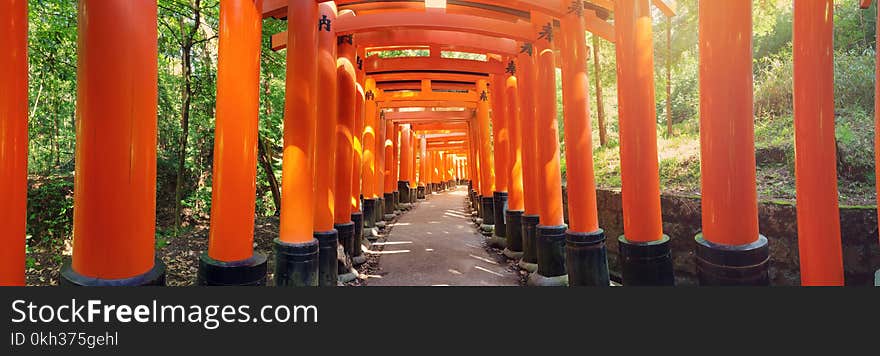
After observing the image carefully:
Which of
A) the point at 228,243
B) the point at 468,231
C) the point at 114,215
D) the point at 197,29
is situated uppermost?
the point at 197,29

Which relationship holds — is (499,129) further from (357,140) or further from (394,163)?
(394,163)

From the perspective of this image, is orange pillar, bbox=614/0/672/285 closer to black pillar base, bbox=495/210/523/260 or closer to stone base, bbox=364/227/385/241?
black pillar base, bbox=495/210/523/260

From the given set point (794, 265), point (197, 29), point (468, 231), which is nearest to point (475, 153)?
point (468, 231)

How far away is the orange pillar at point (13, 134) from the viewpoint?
2.02m

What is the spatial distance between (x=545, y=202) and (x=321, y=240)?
355 centimetres

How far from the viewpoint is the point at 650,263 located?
158 inches

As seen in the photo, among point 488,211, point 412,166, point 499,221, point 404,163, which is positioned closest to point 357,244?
point 499,221

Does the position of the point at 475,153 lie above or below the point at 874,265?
above

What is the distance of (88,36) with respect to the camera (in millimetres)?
2324

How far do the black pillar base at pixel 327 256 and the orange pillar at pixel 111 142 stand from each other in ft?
11.5

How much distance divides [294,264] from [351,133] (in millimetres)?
3301

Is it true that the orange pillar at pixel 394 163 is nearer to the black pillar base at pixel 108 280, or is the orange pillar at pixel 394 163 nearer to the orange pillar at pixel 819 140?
the black pillar base at pixel 108 280

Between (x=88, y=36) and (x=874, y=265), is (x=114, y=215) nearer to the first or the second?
(x=88, y=36)

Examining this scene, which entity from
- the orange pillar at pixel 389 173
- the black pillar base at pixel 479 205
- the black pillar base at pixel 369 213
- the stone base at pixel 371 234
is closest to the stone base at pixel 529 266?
the stone base at pixel 371 234
